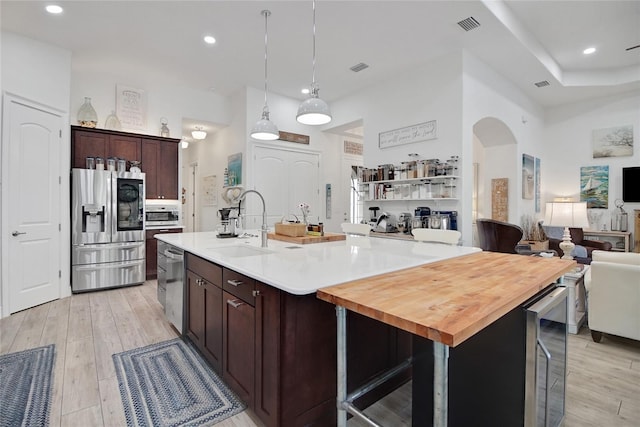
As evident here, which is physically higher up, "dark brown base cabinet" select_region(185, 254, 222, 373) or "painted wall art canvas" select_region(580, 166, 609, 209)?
"painted wall art canvas" select_region(580, 166, 609, 209)

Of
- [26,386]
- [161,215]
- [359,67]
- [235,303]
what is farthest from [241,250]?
[359,67]

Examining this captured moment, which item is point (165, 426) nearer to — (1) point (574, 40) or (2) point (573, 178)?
(1) point (574, 40)

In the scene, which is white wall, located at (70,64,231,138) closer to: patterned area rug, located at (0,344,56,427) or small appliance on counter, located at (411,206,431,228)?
patterned area rug, located at (0,344,56,427)

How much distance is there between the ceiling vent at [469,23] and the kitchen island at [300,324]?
2.79m

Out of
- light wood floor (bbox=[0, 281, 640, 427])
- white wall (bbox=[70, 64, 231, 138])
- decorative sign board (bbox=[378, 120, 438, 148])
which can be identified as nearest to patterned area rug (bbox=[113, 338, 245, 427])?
light wood floor (bbox=[0, 281, 640, 427])

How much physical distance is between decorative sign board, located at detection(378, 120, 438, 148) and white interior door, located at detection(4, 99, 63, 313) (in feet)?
14.4

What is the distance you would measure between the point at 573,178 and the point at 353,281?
689 centimetres

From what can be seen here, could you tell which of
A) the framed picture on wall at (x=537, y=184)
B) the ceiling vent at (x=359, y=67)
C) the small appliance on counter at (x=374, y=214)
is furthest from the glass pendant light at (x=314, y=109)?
the framed picture on wall at (x=537, y=184)

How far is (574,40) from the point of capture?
14.0ft

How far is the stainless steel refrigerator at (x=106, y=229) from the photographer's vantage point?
413cm

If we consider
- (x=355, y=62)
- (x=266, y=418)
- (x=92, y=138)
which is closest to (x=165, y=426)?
(x=266, y=418)

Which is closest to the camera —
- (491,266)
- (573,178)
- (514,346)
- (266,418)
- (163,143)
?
(514,346)

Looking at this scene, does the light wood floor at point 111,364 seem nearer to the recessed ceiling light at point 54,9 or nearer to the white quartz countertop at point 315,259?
the white quartz countertop at point 315,259

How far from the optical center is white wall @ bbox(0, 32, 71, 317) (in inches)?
132
